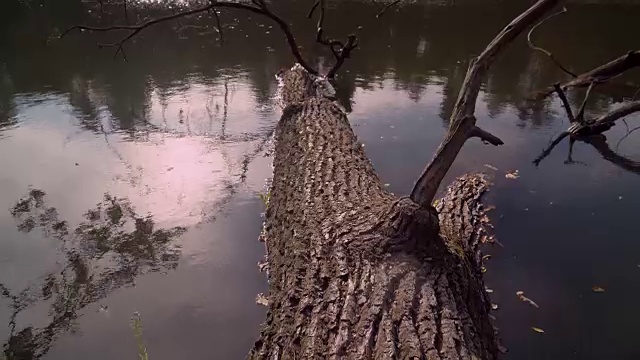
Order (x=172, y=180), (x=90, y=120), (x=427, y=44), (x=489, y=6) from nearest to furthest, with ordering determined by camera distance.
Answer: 1. (x=172, y=180)
2. (x=90, y=120)
3. (x=427, y=44)
4. (x=489, y=6)

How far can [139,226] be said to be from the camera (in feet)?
15.0

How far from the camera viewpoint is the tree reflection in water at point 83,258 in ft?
11.4

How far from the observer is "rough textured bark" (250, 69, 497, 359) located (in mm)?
2404

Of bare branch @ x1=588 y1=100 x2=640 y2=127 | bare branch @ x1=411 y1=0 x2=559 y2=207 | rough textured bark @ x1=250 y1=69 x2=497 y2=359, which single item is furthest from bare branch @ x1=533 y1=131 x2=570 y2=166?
bare branch @ x1=411 y1=0 x2=559 y2=207

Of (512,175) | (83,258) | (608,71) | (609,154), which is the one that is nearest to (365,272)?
(83,258)

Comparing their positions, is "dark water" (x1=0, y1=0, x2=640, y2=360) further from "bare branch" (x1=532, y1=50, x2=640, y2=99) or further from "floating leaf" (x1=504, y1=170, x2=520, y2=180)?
"bare branch" (x1=532, y1=50, x2=640, y2=99)

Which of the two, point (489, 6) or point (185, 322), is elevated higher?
point (489, 6)

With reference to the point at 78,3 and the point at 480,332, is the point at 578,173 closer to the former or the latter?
the point at 480,332

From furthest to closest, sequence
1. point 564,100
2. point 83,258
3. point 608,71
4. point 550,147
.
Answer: point 608,71 < point 564,100 < point 550,147 < point 83,258

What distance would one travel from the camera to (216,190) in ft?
17.0

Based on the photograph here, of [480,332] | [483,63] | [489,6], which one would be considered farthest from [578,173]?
[489,6]

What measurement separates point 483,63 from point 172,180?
3342mm

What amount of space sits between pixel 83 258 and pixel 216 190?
142 cm

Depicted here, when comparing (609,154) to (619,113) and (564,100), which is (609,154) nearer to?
(619,113)
